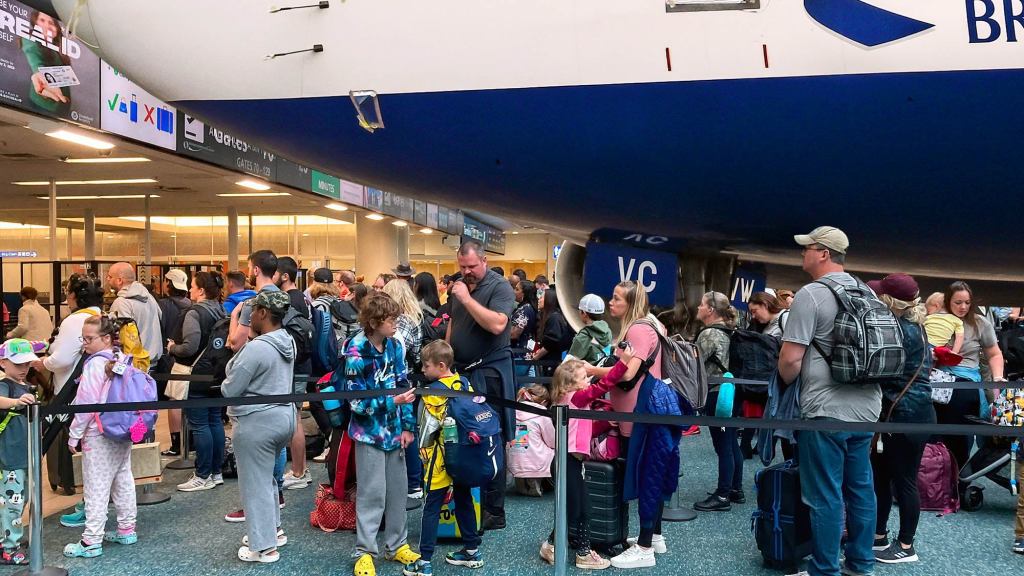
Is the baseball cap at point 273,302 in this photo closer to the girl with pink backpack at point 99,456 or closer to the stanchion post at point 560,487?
the girl with pink backpack at point 99,456

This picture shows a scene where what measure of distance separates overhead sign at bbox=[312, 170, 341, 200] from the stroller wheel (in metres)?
12.0

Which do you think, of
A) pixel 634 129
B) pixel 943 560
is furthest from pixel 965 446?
pixel 634 129

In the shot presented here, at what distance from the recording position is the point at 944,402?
600 cm

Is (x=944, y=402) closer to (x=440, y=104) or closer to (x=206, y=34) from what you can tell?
(x=440, y=104)

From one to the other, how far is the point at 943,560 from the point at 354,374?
134 inches

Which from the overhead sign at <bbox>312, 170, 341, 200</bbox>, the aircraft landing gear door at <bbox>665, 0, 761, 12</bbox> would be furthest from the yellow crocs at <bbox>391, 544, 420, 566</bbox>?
the overhead sign at <bbox>312, 170, 341, 200</bbox>

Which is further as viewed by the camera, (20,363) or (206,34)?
(20,363)

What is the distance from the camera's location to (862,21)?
11.7 ft

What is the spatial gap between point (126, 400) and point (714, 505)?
3.73m

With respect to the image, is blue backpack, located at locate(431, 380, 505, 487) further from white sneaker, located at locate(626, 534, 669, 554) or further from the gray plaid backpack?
the gray plaid backpack

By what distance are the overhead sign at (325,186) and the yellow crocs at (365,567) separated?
11.9 meters

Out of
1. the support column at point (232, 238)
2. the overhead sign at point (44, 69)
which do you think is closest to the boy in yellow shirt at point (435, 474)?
the overhead sign at point (44, 69)

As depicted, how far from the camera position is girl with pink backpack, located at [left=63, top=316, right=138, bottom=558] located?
15.6 ft

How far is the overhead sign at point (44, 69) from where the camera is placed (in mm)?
7188
